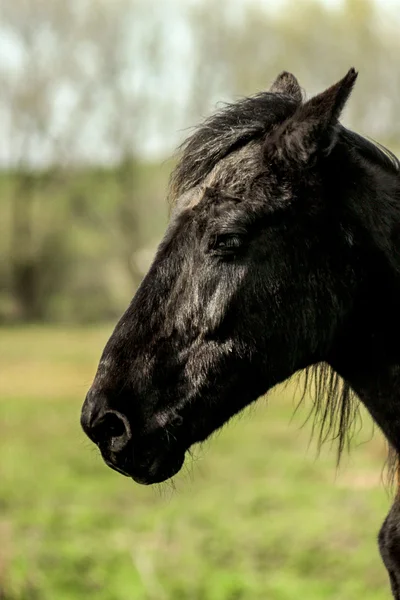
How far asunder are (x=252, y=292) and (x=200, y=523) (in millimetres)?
6153

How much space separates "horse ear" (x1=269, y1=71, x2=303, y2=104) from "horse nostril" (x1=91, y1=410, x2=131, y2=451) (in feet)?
4.77

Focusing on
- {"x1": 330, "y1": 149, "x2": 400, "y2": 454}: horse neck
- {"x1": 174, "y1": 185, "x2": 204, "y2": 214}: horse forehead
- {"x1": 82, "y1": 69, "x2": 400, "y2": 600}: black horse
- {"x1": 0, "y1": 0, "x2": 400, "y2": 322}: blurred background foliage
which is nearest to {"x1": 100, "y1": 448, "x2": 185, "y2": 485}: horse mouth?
{"x1": 82, "y1": 69, "x2": 400, "y2": 600}: black horse

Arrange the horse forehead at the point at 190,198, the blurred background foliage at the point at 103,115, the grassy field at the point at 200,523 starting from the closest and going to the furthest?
the horse forehead at the point at 190,198 → the grassy field at the point at 200,523 → the blurred background foliage at the point at 103,115

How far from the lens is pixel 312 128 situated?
2.69 meters

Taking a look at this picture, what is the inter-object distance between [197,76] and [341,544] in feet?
107

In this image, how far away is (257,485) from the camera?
10148 mm

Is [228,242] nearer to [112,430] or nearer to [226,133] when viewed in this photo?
[226,133]

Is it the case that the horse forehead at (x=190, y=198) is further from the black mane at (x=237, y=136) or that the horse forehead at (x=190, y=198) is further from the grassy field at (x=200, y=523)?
the grassy field at (x=200, y=523)

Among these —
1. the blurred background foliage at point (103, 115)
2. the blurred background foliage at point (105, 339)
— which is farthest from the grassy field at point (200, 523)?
the blurred background foliage at point (103, 115)

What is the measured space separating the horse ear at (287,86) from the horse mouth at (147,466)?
4.88 feet

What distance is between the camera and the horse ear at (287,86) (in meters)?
3.26

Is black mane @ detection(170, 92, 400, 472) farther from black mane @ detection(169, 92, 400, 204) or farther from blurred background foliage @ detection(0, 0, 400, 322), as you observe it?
blurred background foliage @ detection(0, 0, 400, 322)

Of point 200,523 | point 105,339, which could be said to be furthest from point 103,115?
point 200,523

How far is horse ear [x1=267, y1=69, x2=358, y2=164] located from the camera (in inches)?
103
